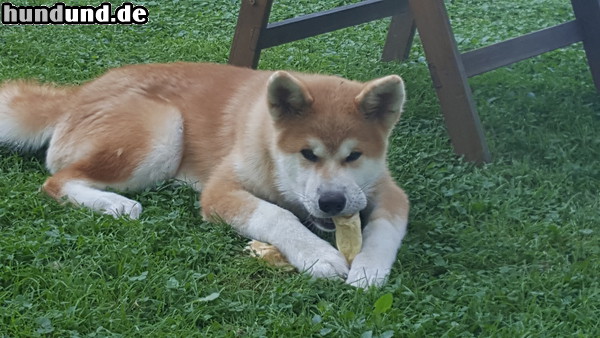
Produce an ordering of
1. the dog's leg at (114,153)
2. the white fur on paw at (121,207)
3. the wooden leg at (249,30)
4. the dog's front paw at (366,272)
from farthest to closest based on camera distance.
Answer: the wooden leg at (249,30)
the dog's leg at (114,153)
the white fur on paw at (121,207)
the dog's front paw at (366,272)

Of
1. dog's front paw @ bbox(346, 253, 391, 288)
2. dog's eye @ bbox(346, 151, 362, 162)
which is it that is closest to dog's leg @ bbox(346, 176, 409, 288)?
dog's front paw @ bbox(346, 253, 391, 288)

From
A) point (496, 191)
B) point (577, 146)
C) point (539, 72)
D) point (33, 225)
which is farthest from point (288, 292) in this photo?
point (539, 72)

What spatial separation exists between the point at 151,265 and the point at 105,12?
5.02 metres

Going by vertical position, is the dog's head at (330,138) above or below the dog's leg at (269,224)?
above

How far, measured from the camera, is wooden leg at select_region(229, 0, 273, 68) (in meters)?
4.92

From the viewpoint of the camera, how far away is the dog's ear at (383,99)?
11.1 ft

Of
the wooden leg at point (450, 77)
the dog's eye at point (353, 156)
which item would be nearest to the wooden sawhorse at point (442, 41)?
the wooden leg at point (450, 77)

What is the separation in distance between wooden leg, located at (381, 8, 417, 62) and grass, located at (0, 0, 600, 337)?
0.83 meters

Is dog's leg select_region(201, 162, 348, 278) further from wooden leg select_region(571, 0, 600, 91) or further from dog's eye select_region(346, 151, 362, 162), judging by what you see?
wooden leg select_region(571, 0, 600, 91)

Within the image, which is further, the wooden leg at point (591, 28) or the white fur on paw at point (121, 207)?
the wooden leg at point (591, 28)

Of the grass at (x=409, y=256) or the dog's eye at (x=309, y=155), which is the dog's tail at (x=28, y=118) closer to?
the grass at (x=409, y=256)

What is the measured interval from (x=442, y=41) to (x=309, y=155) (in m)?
1.35

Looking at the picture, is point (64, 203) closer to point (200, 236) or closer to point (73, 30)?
point (200, 236)

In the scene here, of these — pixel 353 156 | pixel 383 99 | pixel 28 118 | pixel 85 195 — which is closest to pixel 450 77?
pixel 383 99
